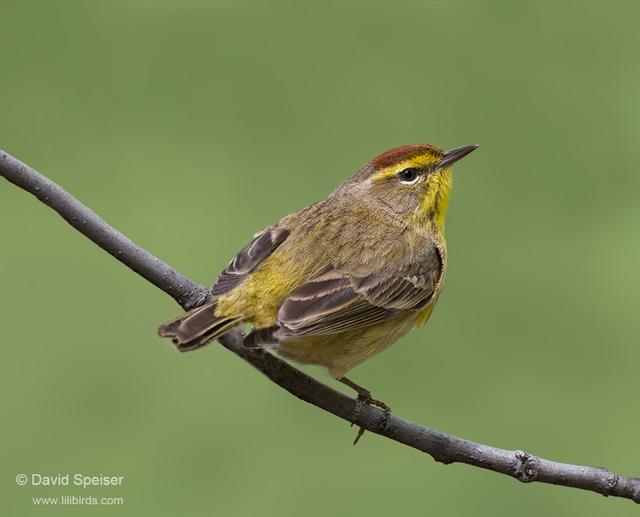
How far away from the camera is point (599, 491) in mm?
3822

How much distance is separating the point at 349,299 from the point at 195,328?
761 millimetres

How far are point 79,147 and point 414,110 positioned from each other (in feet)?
8.41

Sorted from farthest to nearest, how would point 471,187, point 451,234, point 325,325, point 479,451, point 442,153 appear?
point 471,187 → point 451,234 → point 442,153 → point 325,325 → point 479,451

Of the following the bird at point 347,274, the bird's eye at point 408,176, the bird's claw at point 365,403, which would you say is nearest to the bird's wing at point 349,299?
the bird at point 347,274

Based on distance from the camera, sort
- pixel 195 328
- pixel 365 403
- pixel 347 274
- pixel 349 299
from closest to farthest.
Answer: pixel 195 328
pixel 365 403
pixel 349 299
pixel 347 274

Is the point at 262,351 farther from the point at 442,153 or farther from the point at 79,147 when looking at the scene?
the point at 79,147

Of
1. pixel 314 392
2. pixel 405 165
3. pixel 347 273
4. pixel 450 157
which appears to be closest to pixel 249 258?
pixel 347 273

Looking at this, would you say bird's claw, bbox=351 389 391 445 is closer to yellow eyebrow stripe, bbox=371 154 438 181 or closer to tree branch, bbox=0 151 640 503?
tree branch, bbox=0 151 640 503

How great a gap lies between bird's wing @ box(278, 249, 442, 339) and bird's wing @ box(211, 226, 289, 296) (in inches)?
10.1

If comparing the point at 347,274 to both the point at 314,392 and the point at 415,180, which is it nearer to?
the point at 314,392

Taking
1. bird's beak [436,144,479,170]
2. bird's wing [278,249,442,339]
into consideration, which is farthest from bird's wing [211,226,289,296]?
bird's beak [436,144,479,170]

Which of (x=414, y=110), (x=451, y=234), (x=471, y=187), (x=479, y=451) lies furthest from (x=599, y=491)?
(x=414, y=110)

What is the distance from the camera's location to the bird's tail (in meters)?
3.83

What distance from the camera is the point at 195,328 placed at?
12.7 feet
